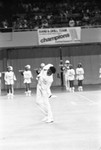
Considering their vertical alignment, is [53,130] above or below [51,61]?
below

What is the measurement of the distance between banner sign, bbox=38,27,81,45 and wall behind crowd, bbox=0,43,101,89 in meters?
4.69

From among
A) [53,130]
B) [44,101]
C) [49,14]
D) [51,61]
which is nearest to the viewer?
[53,130]

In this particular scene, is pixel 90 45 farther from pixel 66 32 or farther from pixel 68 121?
pixel 68 121

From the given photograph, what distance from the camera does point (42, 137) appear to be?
9672mm

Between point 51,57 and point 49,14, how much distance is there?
3.90 metres

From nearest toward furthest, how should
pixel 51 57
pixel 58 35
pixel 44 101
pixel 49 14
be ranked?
1. pixel 44 101
2. pixel 58 35
3. pixel 49 14
4. pixel 51 57

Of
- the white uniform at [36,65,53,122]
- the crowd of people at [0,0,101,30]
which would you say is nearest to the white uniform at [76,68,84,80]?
the crowd of people at [0,0,101,30]

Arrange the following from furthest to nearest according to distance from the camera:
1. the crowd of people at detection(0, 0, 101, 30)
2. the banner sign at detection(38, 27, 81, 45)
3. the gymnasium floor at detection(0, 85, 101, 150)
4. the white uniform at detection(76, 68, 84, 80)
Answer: the crowd of people at detection(0, 0, 101, 30) → the banner sign at detection(38, 27, 81, 45) → the white uniform at detection(76, 68, 84, 80) → the gymnasium floor at detection(0, 85, 101, 150)

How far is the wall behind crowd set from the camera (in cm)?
3419

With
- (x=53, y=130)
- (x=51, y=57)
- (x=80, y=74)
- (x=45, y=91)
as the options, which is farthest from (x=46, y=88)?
(x=51, y=57)

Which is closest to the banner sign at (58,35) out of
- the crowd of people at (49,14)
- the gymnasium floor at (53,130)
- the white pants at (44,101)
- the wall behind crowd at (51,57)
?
the crowd of people at (49,14)

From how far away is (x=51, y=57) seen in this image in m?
34.5

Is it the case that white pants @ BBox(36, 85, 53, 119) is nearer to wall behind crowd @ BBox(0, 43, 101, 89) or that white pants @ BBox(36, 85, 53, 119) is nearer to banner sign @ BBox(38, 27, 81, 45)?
banner sign @ BBox(38, 27, 81, 45)

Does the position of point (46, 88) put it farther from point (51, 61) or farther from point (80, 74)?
point (51, 61)
